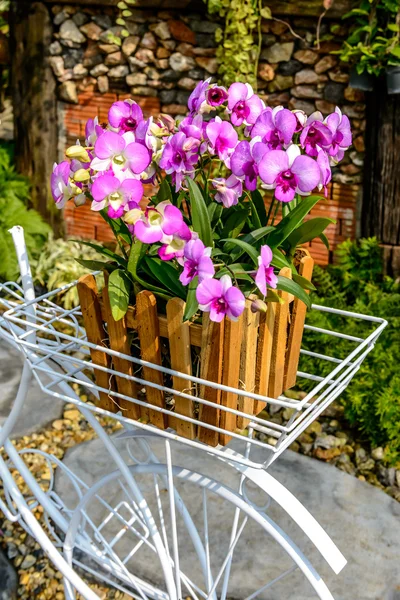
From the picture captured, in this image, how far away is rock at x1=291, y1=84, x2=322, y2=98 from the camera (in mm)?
4021

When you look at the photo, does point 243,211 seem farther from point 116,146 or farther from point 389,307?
point 389,307

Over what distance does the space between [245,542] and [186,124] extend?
1.79 meters

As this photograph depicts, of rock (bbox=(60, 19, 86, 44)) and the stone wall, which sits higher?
rock (bbox=(60, 19, 86, 44))

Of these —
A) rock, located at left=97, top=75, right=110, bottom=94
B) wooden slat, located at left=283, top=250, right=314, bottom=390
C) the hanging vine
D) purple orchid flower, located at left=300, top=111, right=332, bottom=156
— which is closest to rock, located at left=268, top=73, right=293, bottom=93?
the hanging vine

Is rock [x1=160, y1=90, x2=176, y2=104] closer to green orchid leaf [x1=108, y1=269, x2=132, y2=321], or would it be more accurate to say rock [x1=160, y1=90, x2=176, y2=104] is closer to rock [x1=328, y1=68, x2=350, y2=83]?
rock [x1=328, y1=68, x2=350, y2=83]

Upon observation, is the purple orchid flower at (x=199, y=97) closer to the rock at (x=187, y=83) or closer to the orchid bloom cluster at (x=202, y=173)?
the orchid bloom cluster at (x=202, y=173)

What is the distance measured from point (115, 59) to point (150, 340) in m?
3.69

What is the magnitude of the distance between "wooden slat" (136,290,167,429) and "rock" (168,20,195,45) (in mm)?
3371

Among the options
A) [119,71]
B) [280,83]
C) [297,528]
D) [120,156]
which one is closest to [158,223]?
[120,156]

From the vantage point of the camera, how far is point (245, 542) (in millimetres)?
2586

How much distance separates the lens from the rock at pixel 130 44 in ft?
14.7

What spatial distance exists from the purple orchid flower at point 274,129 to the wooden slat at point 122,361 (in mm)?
426

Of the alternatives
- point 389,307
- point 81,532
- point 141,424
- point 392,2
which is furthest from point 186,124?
point 392,2

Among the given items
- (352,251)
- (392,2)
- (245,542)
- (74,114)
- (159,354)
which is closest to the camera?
(159,354)
